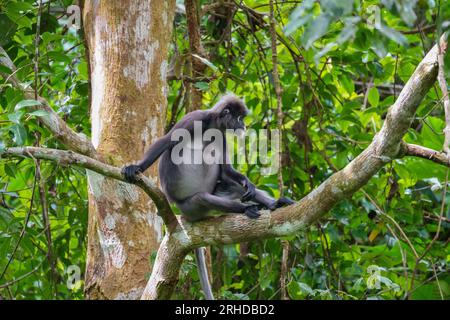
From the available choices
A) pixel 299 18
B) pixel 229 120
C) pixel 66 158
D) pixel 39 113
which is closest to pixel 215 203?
pixel 229 120

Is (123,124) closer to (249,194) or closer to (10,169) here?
(10,169)

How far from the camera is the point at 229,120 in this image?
454 cm

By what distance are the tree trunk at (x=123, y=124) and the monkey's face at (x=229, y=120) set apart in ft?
1.41

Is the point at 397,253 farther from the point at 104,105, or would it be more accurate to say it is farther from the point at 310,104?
the point at 104,105

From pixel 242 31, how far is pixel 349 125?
134cm

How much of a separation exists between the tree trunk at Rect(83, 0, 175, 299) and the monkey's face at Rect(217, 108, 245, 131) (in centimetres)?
43

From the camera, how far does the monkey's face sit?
4.54 m

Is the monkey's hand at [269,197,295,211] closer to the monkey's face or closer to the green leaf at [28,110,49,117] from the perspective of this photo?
the monkey's face

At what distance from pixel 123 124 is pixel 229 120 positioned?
77cm

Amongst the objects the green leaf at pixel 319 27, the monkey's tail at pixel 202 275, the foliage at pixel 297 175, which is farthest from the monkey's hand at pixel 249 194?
the green leaf at pixel 319 27

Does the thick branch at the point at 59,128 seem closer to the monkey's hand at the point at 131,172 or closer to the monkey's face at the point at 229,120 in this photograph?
the monkey's hand at the point at 131,172

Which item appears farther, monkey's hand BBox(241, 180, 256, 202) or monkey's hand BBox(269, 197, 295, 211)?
monkey's hand BBox(241, 180, 256, 202)

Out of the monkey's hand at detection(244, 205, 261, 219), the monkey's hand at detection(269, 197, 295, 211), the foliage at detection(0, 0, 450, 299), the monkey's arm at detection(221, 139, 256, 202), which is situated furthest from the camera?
the foliage at detection(0, 0, 450, 299)

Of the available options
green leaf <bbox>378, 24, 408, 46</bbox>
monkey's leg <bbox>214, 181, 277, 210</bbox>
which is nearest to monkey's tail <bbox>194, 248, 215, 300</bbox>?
monkey's leg <bbox>214, 181, 277, 210</bbox>
